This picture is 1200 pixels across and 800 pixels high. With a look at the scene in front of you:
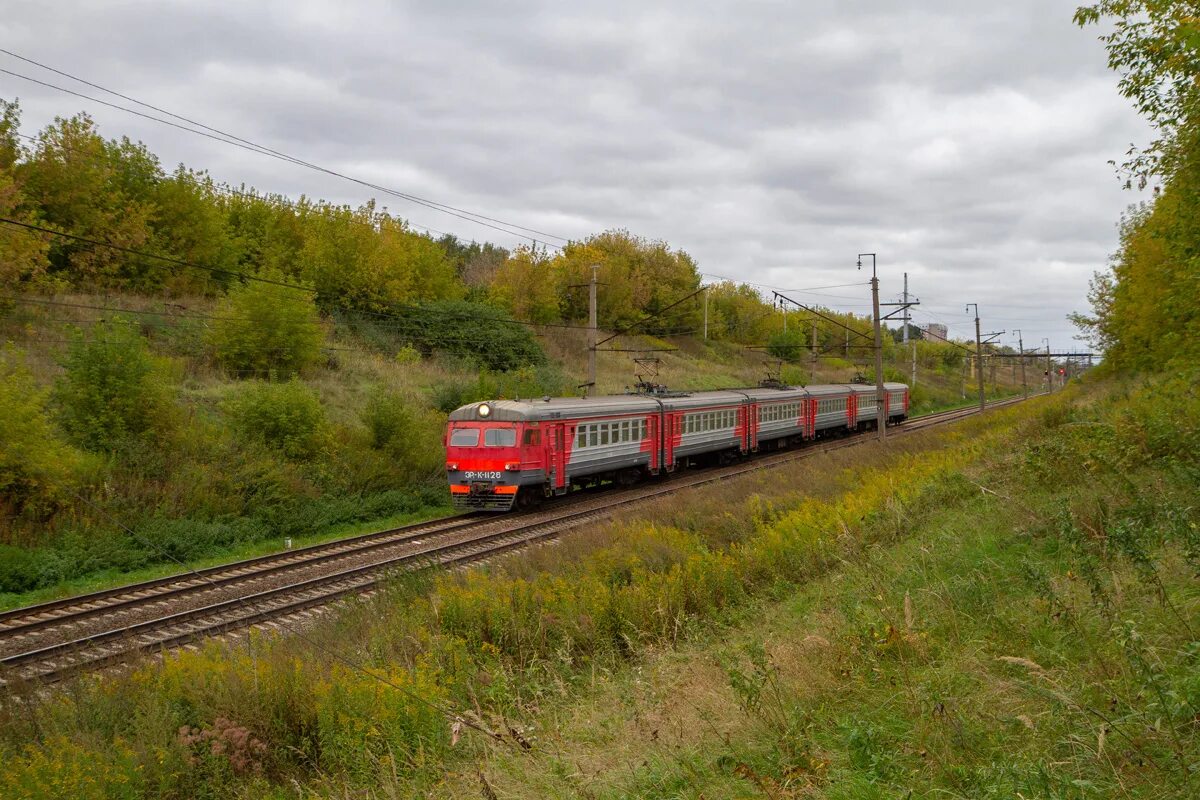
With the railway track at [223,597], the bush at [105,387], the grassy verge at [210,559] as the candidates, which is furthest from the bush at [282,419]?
the railway track at [223,597]

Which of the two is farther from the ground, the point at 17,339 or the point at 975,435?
the point at 17,339

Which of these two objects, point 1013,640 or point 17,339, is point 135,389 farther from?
point 1013,640

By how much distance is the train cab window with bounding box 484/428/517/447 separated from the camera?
20844 millimetres

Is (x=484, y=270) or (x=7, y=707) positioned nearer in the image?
(x=7, y=707)

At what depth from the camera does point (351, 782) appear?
267 inches

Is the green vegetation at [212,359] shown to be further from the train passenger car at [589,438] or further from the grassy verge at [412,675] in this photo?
the grassy verge at [412,675]

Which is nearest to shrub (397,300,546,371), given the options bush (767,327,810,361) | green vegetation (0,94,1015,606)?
green vegetation (0,94,1015,606)

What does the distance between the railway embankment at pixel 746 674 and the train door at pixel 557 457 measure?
28.5 feet

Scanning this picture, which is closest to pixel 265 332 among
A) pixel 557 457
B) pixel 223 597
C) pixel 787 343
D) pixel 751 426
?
pixel 557 457

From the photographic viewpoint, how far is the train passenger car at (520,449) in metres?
20.9

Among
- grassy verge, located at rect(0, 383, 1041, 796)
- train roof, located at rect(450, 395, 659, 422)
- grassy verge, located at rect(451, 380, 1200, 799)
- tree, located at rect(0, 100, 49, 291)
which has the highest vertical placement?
tree, located at rect(0, 100, 49, 291)

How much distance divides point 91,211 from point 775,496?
88.8 ft

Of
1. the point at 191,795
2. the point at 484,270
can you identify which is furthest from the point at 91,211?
the point at 484,270

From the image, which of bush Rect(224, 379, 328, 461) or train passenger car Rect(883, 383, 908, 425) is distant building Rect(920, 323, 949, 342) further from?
bush Rect(224, 379, 328, 461)
